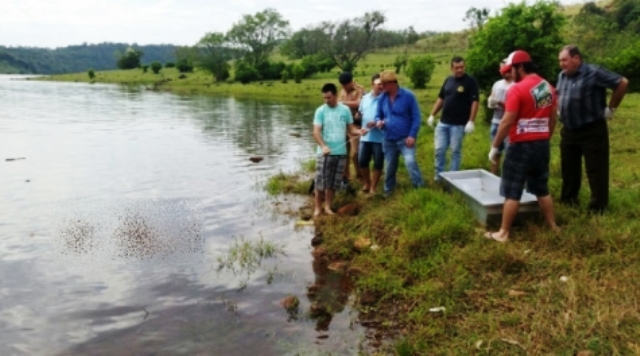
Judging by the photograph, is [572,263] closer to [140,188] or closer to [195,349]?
[195,349]

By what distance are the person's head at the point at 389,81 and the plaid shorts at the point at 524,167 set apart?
96.0 inches

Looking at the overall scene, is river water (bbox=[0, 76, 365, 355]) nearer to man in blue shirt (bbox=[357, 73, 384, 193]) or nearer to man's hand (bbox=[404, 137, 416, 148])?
man in blue shirt (bbox=[357, 73, 384, 193])

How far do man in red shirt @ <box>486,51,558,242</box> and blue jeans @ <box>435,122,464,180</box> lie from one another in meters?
2.32

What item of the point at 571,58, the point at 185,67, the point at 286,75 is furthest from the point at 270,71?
the point at 571,58

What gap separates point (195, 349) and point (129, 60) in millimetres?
109080

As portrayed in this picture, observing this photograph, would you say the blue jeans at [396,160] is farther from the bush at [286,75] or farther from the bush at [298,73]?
the bush at [286,75]

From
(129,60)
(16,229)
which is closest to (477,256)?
(16,229)

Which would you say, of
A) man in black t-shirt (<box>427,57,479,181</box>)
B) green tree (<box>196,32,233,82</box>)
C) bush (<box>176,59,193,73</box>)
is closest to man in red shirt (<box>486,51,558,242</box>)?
man in black t-shirt (<box>427,57,479,181</box>)

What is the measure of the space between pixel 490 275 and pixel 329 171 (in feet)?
10.5

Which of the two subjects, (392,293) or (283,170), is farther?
(283,170)

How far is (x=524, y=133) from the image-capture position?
18.5 feet

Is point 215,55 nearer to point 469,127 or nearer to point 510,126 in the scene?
point 469,127

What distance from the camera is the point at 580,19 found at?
3412 centimetres

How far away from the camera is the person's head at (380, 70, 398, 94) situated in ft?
25.4
